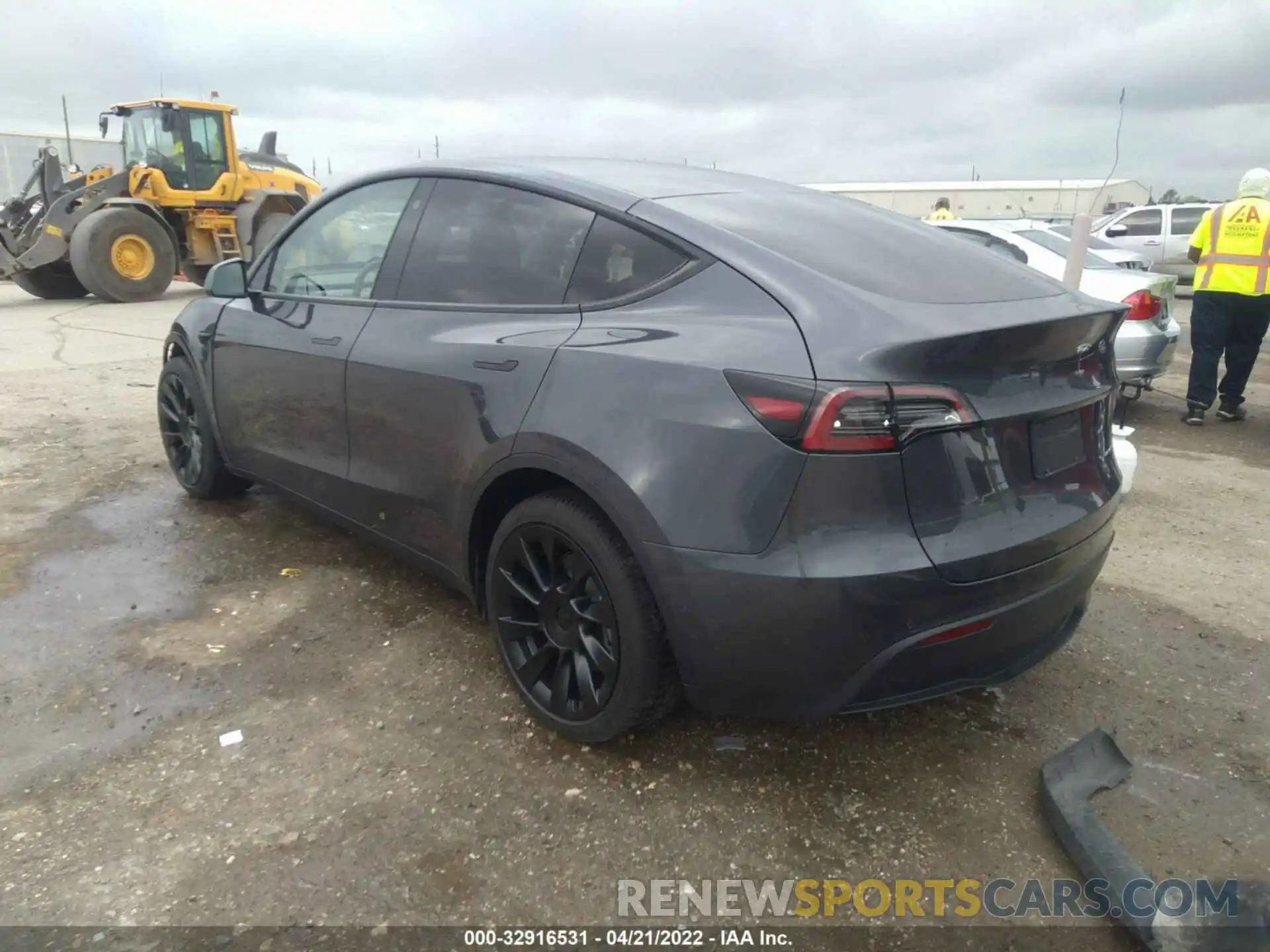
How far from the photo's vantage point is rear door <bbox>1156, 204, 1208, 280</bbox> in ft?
61.0

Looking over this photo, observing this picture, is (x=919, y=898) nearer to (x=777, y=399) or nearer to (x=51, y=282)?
(x=777, y=399)

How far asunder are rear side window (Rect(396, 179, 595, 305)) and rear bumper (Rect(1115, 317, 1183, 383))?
517 cm

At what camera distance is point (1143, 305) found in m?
6.59

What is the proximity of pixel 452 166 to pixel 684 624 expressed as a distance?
1.83m

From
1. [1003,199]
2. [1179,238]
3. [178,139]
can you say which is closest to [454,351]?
[178,139]

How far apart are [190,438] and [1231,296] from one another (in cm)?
708

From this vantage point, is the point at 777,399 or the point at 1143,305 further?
the point at 1143,305

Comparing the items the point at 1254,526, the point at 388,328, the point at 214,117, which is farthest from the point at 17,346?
the point at 1254,526

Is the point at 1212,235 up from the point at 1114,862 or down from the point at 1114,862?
up

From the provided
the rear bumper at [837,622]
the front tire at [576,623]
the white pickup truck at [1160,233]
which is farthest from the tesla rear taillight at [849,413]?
the white pickup truck at [1160,233]

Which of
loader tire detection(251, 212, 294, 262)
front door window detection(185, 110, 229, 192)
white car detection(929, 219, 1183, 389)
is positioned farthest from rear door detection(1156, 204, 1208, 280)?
front door window detection(185, 110, 229, 192)

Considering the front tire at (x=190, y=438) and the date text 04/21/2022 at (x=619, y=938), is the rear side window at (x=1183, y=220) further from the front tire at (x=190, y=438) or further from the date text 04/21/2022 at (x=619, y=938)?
the date text 04/21/2022 at (x=619, y=938)

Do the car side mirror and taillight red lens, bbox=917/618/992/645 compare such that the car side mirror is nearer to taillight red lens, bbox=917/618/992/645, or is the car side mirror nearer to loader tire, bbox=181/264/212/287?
taillight red lens, bbox=917/618/992/645

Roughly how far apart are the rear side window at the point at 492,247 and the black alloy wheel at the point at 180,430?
1.90 meters
